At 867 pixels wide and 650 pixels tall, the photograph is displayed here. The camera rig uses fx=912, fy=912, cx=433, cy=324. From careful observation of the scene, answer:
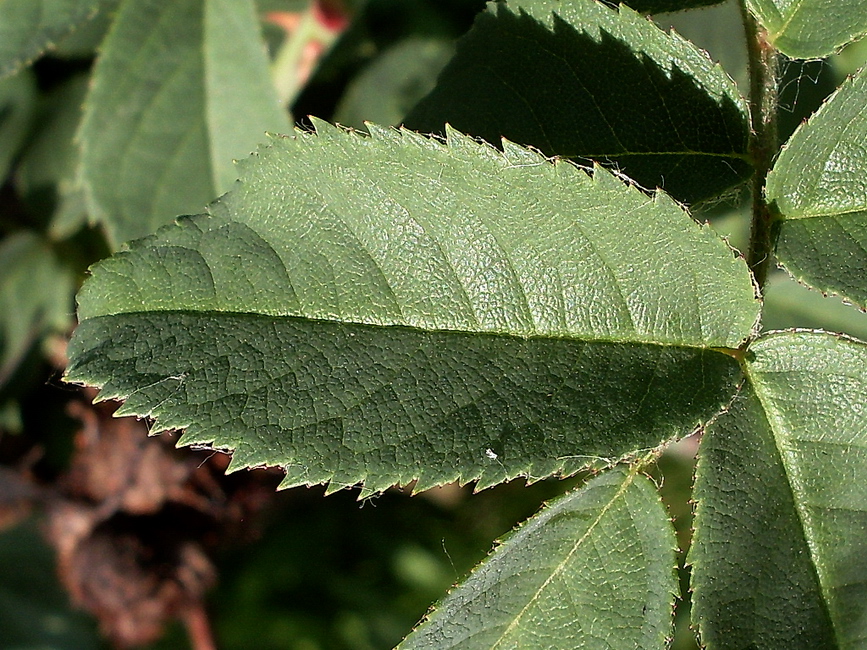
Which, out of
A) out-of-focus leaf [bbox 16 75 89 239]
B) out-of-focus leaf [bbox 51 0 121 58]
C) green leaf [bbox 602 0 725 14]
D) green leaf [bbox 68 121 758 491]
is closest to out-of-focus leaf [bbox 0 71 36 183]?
out-of-focus leaf [bbox 16 75 89 239]

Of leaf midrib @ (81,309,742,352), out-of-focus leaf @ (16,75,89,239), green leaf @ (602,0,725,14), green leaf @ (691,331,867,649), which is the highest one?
green leaf @ (602,0,725,14)

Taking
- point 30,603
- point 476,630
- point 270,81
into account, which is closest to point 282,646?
point 30,603

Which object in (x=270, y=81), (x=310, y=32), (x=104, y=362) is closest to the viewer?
(x=104, y=362)

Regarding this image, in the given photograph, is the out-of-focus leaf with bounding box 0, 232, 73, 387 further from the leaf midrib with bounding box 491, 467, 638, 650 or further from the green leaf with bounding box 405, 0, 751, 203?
the leaf midrib with bounding box 491, 467, 638, 650

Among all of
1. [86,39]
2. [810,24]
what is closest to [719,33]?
[810,24]

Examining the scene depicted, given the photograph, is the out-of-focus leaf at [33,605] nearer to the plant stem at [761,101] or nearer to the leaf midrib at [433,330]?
the leaf midrib at [433,330]

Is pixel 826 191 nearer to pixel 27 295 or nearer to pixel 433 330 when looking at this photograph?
pixel 433 330

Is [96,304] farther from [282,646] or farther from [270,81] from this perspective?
[282,646]
